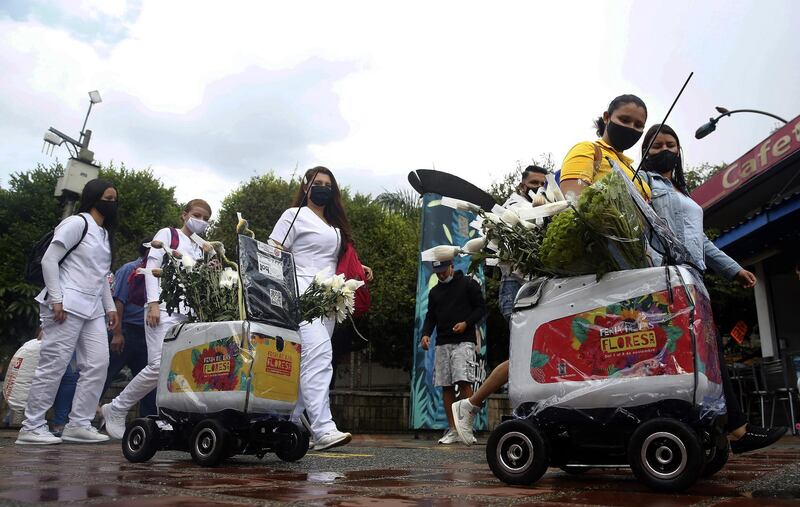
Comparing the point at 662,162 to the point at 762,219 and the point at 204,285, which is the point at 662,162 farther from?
the point at 762,219

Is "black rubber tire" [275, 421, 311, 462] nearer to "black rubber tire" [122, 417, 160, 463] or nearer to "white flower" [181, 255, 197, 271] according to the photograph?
"black rubber tire" [122, 417, 160, 463]

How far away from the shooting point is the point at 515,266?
→ 2.97 metres

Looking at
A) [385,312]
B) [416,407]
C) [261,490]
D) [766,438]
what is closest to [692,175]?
[385,312]

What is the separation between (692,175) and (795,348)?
526 inches

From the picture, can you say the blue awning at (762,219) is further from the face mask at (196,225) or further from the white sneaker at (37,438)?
the white sneaker at (37,438)

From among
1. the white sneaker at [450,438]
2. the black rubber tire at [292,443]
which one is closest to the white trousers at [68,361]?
the black rubber tire at [292,443]

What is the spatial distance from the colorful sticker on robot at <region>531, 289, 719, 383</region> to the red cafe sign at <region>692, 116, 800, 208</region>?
9.27 meters

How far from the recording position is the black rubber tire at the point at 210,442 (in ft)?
11.2

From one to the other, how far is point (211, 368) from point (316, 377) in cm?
100

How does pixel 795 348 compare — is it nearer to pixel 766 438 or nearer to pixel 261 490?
pixel 766 438

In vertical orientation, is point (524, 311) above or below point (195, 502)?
above

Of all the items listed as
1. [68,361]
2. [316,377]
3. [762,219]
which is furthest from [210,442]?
[762,219]

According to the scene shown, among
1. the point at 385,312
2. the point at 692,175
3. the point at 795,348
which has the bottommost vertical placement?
the point at 795,348

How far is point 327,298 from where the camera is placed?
441 cm
